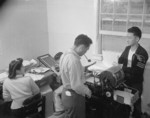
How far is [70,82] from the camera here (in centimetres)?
222

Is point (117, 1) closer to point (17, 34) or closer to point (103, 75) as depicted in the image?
point (103, 75)

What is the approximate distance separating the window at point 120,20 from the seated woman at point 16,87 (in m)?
1.43

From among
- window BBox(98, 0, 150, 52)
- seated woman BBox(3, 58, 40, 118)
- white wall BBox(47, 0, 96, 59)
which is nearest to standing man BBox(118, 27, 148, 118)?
window BBox(98, 0, 150, 52)

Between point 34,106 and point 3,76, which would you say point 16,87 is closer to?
point 34,106

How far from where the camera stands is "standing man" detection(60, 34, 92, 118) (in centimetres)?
217

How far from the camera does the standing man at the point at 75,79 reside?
2168 mm

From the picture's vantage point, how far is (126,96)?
91.7 inches

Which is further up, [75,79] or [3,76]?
[75,79]

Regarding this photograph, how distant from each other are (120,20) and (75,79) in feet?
4.36

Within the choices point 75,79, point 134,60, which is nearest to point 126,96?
point 134,60

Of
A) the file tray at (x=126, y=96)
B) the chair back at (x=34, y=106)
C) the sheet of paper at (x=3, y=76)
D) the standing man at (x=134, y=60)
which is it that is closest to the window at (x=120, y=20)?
the standing man at (x=134, y=60)

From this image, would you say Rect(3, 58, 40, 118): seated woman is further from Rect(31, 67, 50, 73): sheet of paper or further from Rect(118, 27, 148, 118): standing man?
Rect(118, 27, 148, 118): standing man

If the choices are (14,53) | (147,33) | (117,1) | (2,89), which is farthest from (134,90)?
(14,53)

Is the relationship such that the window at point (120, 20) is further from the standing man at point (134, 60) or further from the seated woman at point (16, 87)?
the seated woman at point (16, 87)
